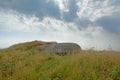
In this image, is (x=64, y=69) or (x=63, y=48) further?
(x=63, y=48)

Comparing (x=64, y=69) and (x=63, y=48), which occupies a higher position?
(x=63, y=48)

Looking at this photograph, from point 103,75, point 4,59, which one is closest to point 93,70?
point 103,75

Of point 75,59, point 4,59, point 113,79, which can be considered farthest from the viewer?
point 4,59

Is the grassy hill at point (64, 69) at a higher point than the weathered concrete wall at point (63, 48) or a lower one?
lower

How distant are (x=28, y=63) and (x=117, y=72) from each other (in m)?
5.13

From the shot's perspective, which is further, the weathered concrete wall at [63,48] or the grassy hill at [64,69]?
the weathered concrete wall at [63,48]

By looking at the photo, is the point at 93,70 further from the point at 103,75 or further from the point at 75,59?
the point at 75,59

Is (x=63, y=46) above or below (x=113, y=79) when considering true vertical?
above

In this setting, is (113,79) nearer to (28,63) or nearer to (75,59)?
(75,59)

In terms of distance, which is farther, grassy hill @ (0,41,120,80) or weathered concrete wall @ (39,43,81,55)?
weathered concrete wall @ (39,43,81,55)

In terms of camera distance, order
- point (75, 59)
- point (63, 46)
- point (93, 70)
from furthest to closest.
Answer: point (63, 46) < point (75, 59) < point (93, 70)

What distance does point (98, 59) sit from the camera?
48.0ft

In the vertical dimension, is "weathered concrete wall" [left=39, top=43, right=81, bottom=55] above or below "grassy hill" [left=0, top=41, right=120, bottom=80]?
above

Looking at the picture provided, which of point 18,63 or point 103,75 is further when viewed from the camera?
point 18,63
